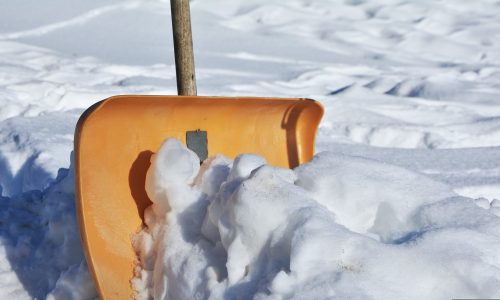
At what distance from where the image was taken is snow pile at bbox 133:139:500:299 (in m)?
1.59

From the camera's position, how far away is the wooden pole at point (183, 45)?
3.00 m

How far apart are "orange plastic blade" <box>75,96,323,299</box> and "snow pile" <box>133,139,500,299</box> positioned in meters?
0.08

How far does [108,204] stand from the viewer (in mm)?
2191

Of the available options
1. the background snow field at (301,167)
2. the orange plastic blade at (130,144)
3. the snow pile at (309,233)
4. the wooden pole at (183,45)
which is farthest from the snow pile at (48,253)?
the wooden pole at (183,45)

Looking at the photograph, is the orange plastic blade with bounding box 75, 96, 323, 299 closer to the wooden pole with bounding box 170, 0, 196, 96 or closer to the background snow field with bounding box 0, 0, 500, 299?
the background snow field with bounding box 0, 0, 500, 299

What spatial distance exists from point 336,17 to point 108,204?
8.07 metres

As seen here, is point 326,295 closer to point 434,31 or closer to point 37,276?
point 37,276

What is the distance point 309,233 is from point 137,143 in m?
0.84

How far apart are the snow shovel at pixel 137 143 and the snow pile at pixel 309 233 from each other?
8cm

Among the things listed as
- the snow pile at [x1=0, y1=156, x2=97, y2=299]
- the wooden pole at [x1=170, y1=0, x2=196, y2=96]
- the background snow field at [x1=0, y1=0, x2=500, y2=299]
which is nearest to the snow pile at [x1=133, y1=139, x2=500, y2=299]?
the background snow field at [x1=0, y1=0, x2=500, y2=299]

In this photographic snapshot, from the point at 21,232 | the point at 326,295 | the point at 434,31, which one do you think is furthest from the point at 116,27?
the point at 326,295

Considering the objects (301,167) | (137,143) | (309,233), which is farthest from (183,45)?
(309,233)

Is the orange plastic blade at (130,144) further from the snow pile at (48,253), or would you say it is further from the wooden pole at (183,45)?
the wooden pole at (183,45)

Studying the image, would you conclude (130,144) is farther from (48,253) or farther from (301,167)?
(301,167)
